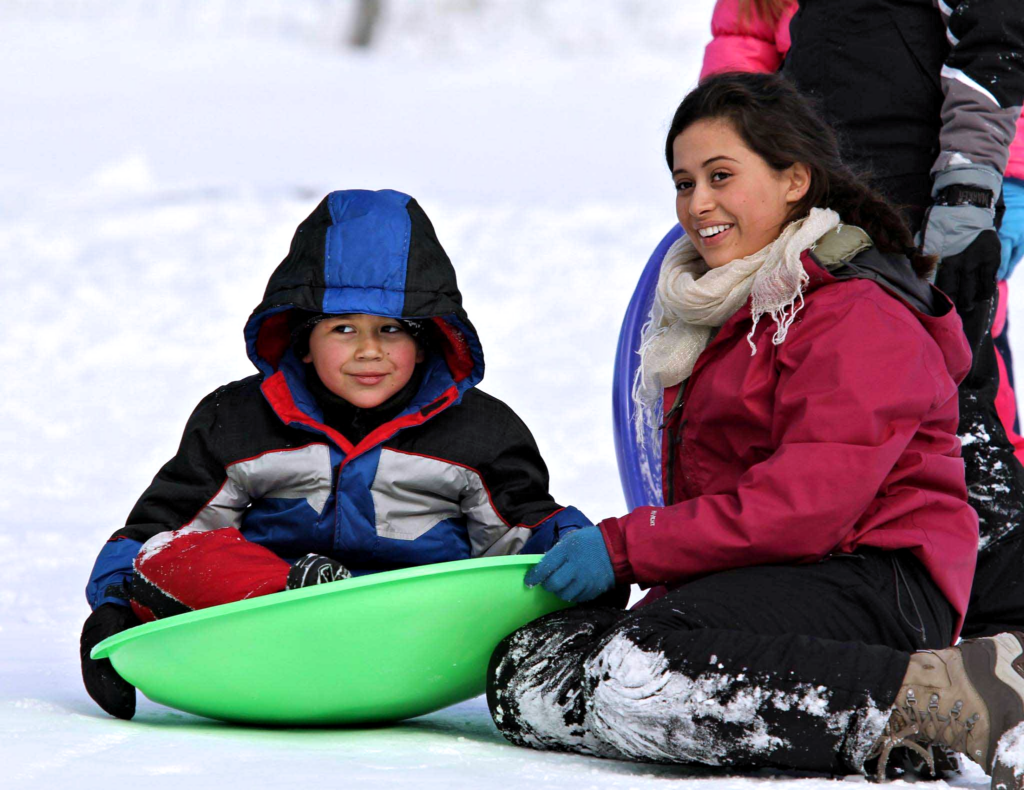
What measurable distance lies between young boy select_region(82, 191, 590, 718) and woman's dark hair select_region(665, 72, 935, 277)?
0.64 meters

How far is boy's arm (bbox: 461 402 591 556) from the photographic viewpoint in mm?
2656

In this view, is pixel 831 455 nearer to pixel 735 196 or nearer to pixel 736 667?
pixel 736 667

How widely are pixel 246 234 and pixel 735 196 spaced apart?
631 centimetres

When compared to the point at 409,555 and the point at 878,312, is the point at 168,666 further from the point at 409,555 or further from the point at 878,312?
the point at 878,312

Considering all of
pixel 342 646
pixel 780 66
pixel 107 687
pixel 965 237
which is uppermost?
pixel 780 66

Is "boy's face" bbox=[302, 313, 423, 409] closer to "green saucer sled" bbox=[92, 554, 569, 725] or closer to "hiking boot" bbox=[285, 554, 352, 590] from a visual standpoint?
"hiking boot" bbox=[285, 554, 352, 590]

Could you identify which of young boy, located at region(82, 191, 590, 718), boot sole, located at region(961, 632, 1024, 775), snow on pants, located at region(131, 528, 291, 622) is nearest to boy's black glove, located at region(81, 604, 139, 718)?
snow on pants, located at region(131, 528, 291, 622)

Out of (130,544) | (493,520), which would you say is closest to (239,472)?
(130,544)

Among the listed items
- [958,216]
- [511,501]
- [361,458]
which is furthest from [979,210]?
[361,458]

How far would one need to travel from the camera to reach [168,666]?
2.16 m

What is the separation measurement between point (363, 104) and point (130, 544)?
13.3 m

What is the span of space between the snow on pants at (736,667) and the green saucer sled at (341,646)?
7cm

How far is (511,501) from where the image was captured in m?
2.71

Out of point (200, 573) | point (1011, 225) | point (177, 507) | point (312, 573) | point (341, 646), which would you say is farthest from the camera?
point (1011, 225)
